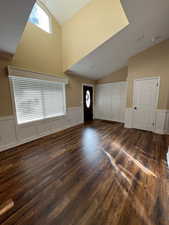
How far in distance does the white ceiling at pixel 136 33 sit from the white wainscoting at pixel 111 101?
4.44ft

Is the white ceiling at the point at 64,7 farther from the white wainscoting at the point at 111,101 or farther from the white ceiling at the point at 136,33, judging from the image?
the white wainscoting at the point at 111,101

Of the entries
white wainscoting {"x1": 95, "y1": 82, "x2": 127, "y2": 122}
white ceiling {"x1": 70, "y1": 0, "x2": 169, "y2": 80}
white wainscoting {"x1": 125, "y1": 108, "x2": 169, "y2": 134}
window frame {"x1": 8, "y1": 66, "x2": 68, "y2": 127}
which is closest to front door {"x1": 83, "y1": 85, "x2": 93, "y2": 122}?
white wainscoting {"x1": 95, "y1": 82, "x2": 127, "y2": 122}

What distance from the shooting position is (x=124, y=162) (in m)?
2.06

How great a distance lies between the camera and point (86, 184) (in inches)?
60.7

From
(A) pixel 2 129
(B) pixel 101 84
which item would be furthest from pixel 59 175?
(B) pixel 101 84

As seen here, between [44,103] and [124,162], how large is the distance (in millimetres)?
2963

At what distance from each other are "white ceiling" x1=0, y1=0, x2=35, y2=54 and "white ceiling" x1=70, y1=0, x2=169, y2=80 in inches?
69.2

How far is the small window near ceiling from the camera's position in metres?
2.94

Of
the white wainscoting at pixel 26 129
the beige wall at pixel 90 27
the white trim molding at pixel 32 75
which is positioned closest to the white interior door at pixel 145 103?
the beige wall at pixel 90 27

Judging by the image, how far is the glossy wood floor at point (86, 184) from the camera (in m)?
1.12

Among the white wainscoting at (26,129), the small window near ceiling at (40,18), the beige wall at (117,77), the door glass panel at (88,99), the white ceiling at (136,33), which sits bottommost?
the white wainscoting at (26,129)

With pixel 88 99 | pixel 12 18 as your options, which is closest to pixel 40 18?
pixel 12 18

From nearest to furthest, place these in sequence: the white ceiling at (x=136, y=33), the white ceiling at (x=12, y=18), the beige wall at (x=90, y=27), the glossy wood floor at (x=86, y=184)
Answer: the glossy wood floor at (x=86, y=184)
the white ceiling at (x=12, y=18)
the white ceiling at (x=136, y=33)
the beige wall at (x=90, y=27)

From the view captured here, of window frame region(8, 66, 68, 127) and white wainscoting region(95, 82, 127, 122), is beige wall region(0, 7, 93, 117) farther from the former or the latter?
white wainscoting region(95, 82, 127, 122)
